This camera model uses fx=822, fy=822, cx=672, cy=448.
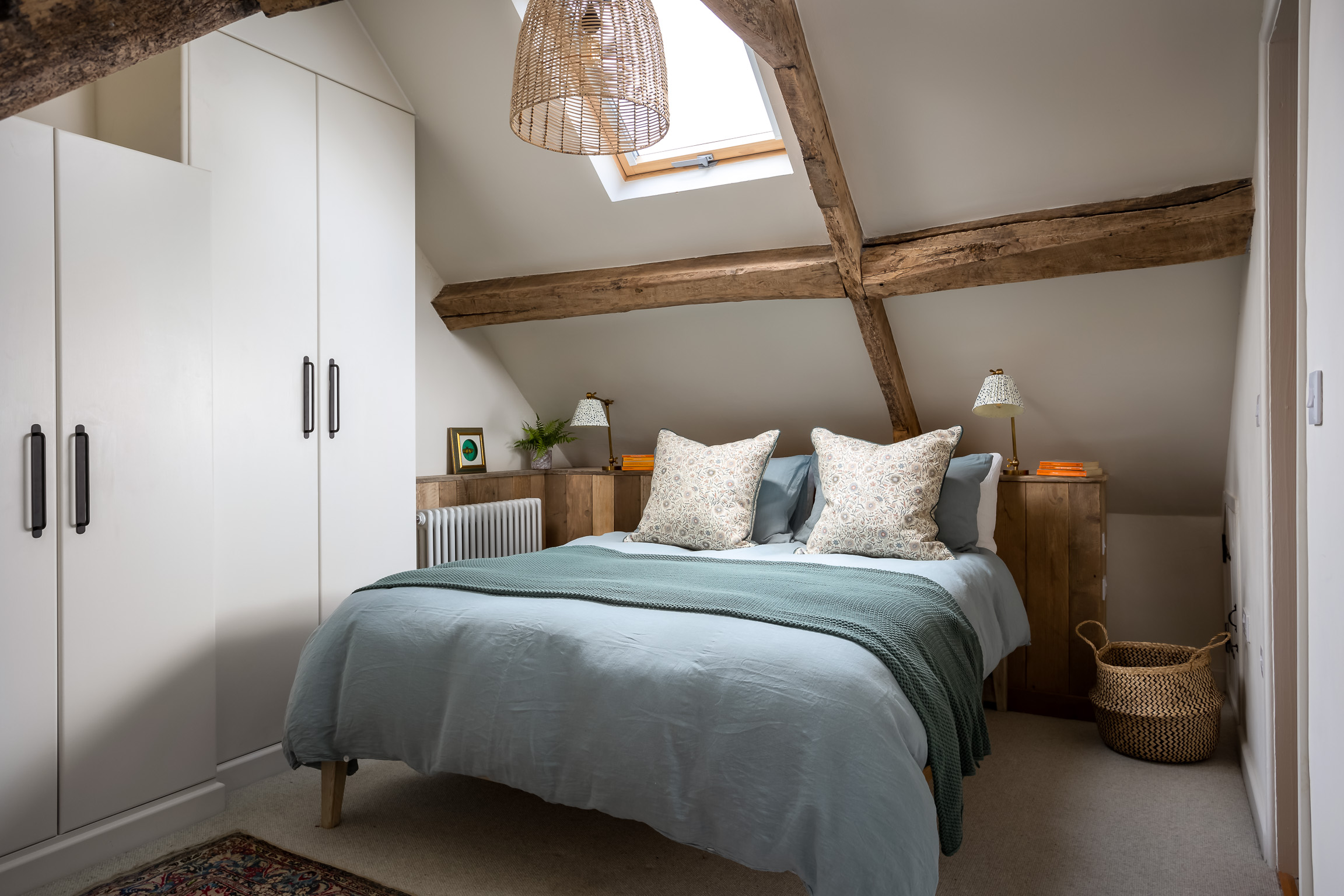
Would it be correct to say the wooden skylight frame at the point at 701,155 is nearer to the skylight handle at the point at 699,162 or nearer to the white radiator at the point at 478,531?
the skylight handle at the point at 699,162

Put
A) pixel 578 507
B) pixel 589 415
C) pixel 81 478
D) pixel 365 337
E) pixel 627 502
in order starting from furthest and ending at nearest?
pixel 578 507, pixel 627 502, pixel 589 415, pixel 365 337, pixel 81 478

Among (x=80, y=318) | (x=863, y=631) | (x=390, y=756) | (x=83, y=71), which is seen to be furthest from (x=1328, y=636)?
(x=80, y=318)

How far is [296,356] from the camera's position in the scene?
2.68 m

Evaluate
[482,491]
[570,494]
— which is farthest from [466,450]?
[570,494]

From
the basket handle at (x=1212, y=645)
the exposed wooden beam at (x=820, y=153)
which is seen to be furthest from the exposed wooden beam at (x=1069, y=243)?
the basket handle at (x=1212, y=645)

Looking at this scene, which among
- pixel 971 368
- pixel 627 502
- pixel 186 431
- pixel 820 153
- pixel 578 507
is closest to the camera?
pixel 186 431

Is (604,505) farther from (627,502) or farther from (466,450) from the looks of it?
(466,450)

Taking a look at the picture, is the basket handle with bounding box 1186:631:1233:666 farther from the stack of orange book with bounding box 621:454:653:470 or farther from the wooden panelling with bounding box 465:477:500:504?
the wooden panelling with bounding box 465:477:500:504

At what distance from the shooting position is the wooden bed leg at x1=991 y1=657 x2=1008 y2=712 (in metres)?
3.20

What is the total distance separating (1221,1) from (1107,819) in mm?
2188

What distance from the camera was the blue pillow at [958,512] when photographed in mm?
2939

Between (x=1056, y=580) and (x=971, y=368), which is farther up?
(x=971, y=368)

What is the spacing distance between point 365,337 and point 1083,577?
2.83m

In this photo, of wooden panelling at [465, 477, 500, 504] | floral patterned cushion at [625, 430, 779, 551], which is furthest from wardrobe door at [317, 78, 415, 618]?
floral patterned cushion at [625, 430, 779, 551]
